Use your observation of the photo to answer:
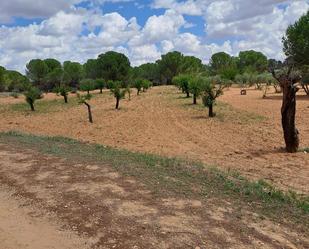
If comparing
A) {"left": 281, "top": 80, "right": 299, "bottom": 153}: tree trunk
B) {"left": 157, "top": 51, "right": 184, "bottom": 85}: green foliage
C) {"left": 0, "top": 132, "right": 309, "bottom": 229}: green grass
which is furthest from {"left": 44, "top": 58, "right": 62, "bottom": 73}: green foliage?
{"left": 0, "top": 132, "right": 309, "bottom": 229}: green grass

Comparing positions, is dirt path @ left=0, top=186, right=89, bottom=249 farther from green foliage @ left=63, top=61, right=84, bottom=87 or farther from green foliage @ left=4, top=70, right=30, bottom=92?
green foliage @ left=63, top=61, right=84, bottom=87

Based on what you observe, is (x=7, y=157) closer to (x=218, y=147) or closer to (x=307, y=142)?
(x=218, y=147)

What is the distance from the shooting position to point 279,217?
691cm

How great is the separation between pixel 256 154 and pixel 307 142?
3.20 metres

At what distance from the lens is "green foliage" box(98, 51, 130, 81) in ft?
230

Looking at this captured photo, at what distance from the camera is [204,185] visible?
848 cm

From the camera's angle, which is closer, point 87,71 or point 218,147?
point 218,147

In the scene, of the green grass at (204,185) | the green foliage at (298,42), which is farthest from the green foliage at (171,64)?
the green grass at (204,185)

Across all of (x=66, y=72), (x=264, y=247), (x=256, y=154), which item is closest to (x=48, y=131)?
(x=256, y=154)

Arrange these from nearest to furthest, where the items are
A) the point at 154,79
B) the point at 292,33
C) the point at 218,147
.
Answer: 1. the point at 218,147
2. the point at 292,33
3. the point at 154,79

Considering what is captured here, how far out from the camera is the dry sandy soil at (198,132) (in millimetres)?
12476

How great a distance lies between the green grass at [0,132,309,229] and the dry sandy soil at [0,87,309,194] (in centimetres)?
141

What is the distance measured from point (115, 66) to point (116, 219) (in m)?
65.2

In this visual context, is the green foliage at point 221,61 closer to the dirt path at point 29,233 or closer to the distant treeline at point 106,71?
the distant treeline at point 106,71
